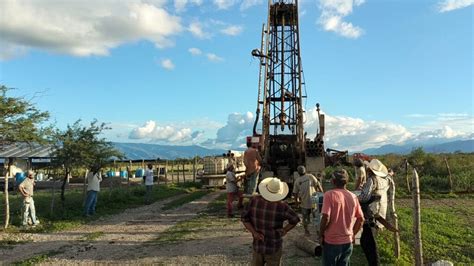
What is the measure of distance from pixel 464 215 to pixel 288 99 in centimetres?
819

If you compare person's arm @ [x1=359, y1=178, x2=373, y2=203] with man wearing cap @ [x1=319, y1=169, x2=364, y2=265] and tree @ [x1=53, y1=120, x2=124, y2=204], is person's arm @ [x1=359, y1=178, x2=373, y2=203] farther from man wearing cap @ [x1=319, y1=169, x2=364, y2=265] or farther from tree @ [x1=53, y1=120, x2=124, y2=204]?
tree @ [x1=53, y1=120, x2=124, y2=204]

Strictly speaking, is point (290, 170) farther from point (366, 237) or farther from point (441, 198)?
point (366, 237)

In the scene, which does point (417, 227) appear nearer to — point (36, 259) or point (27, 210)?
point (36, 259)

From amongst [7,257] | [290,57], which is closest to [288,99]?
[290,57]

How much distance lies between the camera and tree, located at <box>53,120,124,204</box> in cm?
1559

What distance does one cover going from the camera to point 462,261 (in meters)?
8.62

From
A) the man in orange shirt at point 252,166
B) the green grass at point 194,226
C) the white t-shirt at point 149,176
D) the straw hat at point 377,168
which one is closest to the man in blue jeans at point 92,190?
the white t-shirt at point 149,176

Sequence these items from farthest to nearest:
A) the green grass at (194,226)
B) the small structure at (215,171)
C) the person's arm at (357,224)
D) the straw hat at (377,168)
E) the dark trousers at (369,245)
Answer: the small structure at (215,171), the green grass at (194,226), the straw hat at (377,168), the dark trousers at (369,245), the person's arm at (357,224)

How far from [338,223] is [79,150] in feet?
40.7

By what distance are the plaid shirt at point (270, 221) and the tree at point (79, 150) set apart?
11599 millimetres

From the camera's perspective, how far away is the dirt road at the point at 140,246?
872cm

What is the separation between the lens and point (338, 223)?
5.50 m

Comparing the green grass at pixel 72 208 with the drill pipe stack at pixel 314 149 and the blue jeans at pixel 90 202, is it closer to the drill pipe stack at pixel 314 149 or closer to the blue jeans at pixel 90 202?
the blue jeans at pixel 90 202

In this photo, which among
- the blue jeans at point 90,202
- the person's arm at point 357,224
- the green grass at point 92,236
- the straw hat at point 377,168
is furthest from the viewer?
the blue jeans at point 90,202
